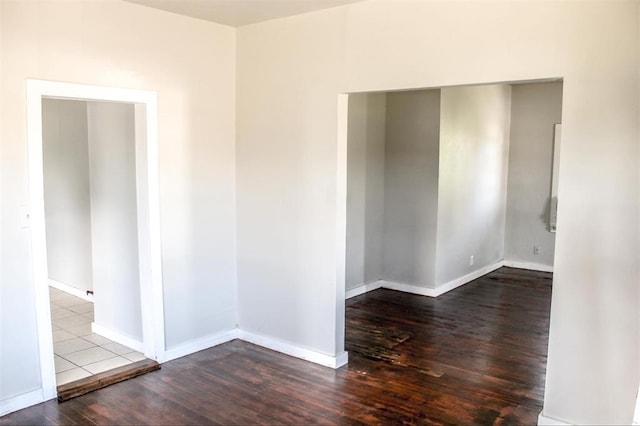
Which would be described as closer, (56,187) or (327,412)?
(327,412)

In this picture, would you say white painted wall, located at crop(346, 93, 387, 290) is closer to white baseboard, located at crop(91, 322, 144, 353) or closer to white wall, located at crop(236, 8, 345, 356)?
white wall, located at crop(236, 8, 345, 356)

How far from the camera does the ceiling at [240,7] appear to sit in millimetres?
3627

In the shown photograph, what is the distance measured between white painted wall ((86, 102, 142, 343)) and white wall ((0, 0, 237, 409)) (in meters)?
0.36

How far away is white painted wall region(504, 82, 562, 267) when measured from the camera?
7227mm

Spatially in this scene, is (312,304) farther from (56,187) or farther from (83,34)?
(56,187)

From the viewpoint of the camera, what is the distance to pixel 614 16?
2.67 metres

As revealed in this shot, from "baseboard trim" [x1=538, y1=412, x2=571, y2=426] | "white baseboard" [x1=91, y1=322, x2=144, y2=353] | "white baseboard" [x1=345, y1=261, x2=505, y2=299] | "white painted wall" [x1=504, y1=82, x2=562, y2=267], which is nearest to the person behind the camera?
"baseboard trim" [x1=538, y1=412, x2=571, y2=426]

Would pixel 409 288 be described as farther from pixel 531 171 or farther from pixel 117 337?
pixel 117 337

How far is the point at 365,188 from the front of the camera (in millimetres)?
5992

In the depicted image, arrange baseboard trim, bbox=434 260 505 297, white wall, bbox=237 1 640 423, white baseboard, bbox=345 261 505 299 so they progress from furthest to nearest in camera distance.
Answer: baseboard trim, bbox=434 260 505 297 → white baseboard, bbox=345 261 505 299 → white wall, bbox=237 1 640 423

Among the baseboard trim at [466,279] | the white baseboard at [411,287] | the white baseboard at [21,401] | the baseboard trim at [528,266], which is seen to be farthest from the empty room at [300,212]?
the baseboard trim at [528,266]

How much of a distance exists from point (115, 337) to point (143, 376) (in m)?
0.81

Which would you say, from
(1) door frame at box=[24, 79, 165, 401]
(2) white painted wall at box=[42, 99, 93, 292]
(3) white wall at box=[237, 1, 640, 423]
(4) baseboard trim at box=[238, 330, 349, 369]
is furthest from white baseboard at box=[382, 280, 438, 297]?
(2) white painted wall at box=[42, 99, 93, 292]

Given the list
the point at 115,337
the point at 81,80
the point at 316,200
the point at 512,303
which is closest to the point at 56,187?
the point at 115,337
